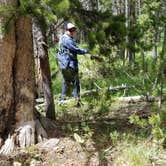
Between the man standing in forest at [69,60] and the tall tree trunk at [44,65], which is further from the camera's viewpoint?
the man standing in forest at [69,60]

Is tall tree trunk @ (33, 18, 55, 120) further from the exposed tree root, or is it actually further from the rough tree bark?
the exposed tree root

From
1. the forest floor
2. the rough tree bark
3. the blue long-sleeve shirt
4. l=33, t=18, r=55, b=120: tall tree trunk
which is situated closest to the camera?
the forest floor

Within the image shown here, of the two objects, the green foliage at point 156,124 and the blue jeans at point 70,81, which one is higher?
the blue jeans at point 70,81

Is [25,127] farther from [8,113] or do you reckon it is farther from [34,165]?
[34,165]

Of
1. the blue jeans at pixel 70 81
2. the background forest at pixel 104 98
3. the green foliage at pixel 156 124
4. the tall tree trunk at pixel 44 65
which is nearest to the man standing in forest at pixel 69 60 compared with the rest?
the blue jeans at pixel 70 81

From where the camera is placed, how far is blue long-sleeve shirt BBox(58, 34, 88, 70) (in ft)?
32.7

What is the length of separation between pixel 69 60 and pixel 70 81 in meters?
0.63

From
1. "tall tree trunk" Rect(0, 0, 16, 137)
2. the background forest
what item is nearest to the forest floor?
the background forest

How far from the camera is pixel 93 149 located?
22.6 ft

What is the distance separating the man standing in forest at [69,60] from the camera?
10055 millimetres

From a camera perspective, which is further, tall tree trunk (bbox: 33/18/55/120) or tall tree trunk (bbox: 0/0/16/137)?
tall tree trunk (bbox: 33/18/55/120)

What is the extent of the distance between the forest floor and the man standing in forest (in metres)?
2.09

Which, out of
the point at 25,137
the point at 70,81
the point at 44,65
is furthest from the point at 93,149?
the point at 70,81

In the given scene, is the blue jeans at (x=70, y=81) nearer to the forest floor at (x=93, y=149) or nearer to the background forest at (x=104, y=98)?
the background forest at (x=104, y=98)
